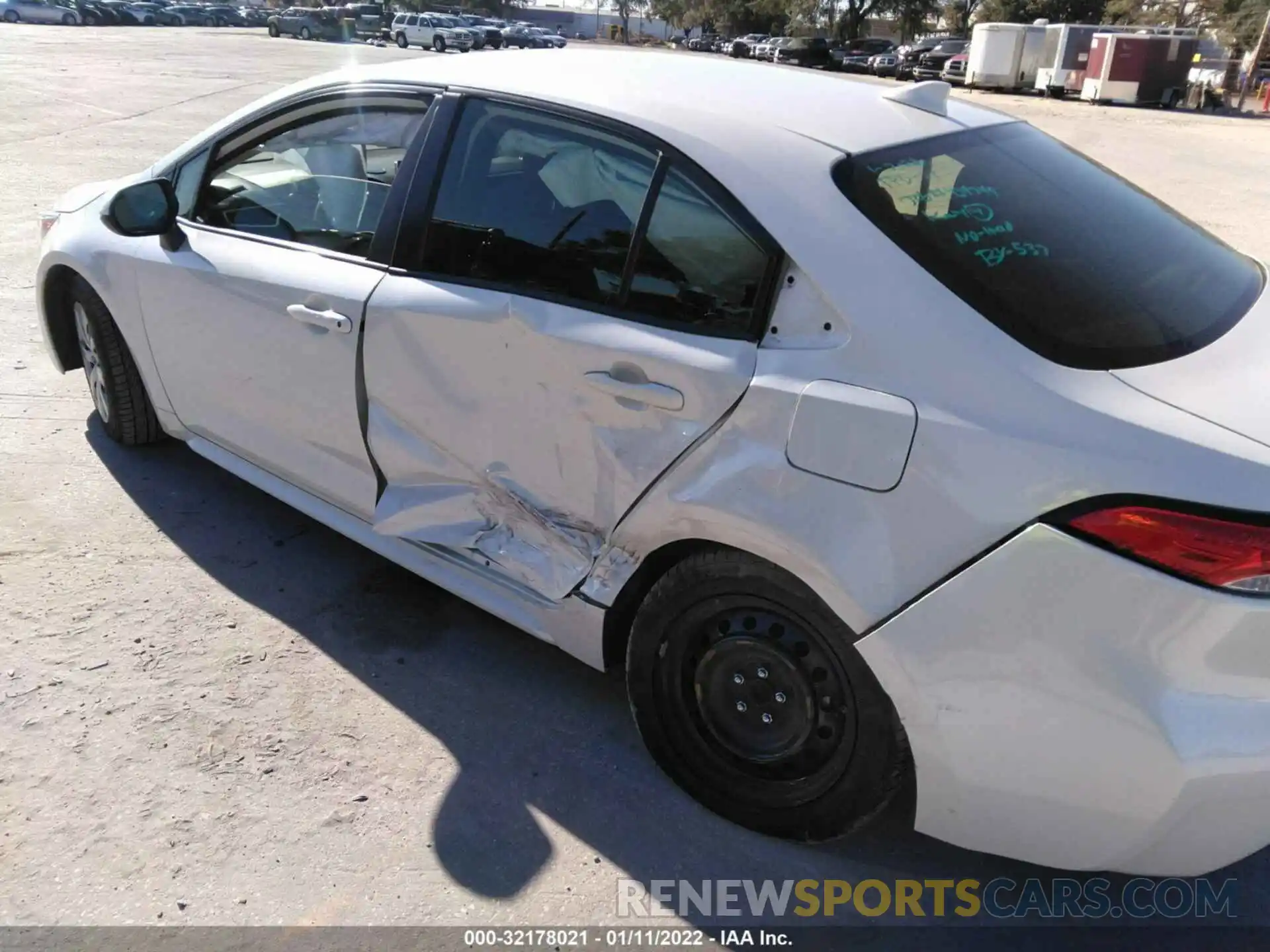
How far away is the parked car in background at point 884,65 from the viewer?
1751 inches

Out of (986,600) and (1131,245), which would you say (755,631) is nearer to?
(986,600)

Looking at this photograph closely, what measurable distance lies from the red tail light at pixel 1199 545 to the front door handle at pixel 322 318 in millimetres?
2081

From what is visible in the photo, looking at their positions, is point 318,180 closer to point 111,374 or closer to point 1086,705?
point 111,374

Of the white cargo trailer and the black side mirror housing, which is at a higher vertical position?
the white cargo trailer

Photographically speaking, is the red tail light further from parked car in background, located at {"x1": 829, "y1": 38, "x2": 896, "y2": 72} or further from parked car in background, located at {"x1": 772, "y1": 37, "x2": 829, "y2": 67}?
parked car in background, located at {"x1": 829, "y1": 38, "x2": 896, "y2": 72}

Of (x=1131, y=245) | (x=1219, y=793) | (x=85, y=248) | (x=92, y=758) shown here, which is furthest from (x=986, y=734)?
(x=85, y=248)

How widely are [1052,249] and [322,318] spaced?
1985 millimetres

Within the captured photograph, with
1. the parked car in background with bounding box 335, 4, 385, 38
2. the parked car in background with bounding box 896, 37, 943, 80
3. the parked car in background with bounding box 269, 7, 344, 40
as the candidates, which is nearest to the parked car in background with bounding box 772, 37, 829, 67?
the parked car in background with bounding box 896, 37, 943, 80

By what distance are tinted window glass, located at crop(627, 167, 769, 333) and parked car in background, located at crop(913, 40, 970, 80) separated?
4224 cm

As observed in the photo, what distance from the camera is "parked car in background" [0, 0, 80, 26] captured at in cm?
5038

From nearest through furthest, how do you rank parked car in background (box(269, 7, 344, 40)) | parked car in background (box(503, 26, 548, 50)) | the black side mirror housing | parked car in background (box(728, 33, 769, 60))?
the black side mirror housing → parked car in background (box(503, 26, 548, 50)) → parked car in background (box(269, 7, 344, 40)) → parked car in background (box(728, 33, 769, 60))

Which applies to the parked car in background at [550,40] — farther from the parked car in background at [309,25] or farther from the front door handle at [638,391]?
the front door handle at [638,391]

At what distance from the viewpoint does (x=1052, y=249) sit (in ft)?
7.06

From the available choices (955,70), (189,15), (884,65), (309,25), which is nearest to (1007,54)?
(955,70)
